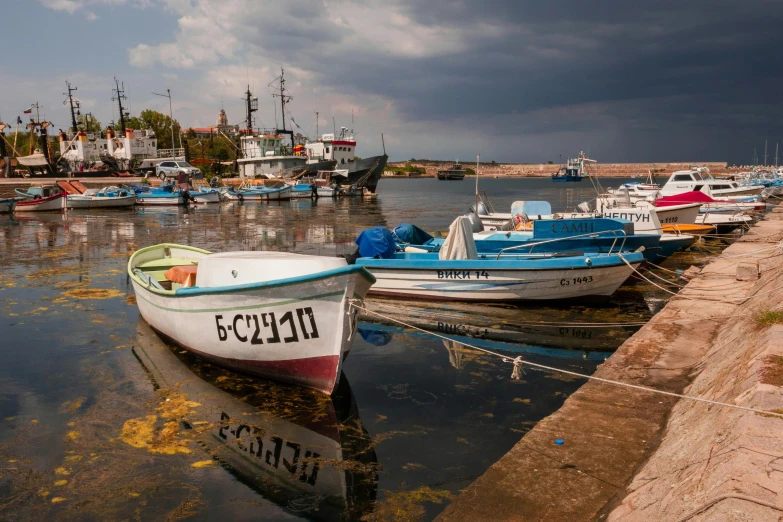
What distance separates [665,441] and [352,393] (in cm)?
413

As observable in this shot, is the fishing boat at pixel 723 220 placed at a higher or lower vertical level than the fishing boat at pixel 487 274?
higher

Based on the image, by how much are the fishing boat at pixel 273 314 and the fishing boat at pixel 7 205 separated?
34.8m

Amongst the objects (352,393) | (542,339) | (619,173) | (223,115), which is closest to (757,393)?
(352,393)

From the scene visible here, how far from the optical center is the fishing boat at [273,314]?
718 cm

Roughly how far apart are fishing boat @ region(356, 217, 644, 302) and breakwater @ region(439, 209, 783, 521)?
13.5 ft

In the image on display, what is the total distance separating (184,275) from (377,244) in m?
4.82

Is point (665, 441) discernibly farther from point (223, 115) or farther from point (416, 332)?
point (223, 115)

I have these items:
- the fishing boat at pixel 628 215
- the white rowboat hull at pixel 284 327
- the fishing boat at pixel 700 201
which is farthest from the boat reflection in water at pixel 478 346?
the fishing boat at pixel 700 201

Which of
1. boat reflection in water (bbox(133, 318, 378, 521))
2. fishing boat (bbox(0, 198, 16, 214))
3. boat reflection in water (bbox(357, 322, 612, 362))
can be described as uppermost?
fishing boat (bbox(0, 198, 16, 214))

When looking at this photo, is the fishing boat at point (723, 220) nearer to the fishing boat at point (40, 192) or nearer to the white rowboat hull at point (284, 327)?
the white rowboat hull at point (284, 327)

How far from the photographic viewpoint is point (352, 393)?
25.8 feet

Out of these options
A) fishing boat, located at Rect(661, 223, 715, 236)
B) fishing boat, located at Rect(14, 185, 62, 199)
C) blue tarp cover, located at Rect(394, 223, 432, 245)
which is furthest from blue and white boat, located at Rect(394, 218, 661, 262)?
fishing boat, located at Rect(14, 185, 62, 199)

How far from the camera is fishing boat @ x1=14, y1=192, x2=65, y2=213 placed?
3794 centimetres

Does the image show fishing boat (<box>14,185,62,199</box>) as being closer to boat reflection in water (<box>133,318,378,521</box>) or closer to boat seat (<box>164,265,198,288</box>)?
boat seat (<box>164,265,198,288</box>)
